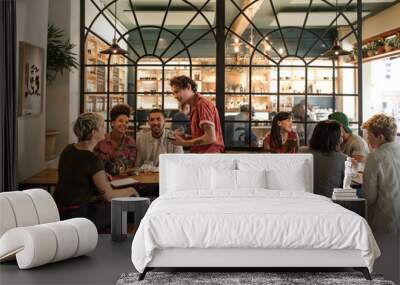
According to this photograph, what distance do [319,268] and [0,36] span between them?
3.48 meters

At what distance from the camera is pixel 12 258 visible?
459 centimetres

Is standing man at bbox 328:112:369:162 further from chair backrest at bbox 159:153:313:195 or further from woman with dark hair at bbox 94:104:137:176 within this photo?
woman with dark hair at bbox 94:104:137:176

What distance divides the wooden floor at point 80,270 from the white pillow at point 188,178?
940 millimetres

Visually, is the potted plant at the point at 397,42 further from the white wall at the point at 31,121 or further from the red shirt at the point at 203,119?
the white wall at the point at 31,121

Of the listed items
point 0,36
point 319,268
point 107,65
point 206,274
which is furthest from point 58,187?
point 107,65

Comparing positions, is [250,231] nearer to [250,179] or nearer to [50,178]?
[250,179]

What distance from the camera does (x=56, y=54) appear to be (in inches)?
319

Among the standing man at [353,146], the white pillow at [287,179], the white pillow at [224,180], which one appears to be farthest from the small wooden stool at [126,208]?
the standing man at [353,146]

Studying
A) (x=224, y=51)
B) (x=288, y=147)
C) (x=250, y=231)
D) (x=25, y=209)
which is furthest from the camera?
(x=224, y=51)

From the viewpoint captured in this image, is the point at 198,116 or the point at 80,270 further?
the point at 198,116

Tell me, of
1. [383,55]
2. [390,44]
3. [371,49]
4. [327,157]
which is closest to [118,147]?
[327,157]

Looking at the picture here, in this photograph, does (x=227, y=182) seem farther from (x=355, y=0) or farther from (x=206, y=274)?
(x=355, y=0)

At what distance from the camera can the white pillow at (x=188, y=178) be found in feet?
18.8

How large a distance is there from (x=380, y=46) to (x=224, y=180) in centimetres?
627
